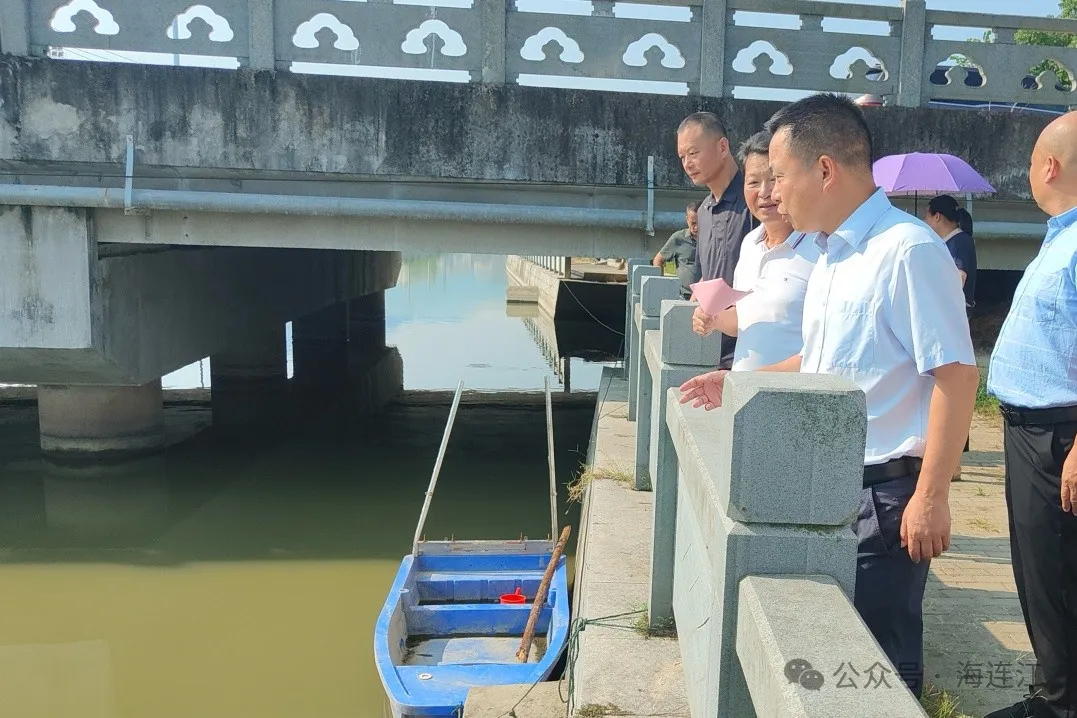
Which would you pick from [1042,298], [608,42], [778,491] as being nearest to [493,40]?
[608,42]

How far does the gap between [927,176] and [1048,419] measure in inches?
156

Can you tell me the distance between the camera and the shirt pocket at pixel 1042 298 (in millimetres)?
2201

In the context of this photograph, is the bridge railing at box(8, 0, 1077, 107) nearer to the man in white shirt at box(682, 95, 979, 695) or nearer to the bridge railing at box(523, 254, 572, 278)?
the man in white shirt at box(682, 95, 979, 695)

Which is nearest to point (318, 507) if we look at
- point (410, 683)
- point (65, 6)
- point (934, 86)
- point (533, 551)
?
point (533, 551)

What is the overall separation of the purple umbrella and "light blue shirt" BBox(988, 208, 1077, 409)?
350 centimetres

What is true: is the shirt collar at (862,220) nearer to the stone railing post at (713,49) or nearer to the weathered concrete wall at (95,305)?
the stone railing post at (713,49)

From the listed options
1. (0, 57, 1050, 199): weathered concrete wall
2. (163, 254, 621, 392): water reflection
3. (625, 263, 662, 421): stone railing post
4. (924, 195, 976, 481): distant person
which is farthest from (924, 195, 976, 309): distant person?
(163, 254, 621, 392): water reflection

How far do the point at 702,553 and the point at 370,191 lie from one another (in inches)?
218

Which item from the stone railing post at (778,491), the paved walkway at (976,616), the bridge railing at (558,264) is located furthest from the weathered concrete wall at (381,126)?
the bridge railing at (558,264)

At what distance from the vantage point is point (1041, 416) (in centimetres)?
222

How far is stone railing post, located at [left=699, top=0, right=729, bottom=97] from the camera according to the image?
6863 millimetres

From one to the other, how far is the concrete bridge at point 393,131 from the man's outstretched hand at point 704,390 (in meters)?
4.63

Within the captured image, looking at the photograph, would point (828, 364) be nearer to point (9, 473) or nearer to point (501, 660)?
point (501, 660)

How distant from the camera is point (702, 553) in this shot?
6.57 ft
